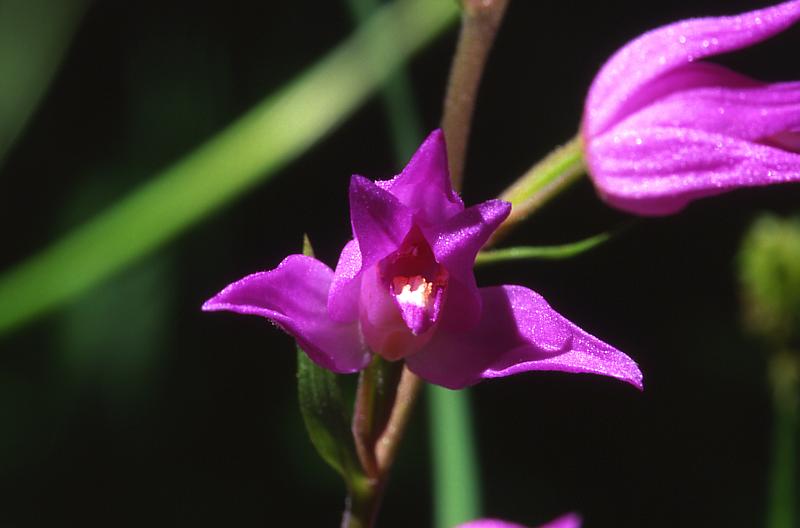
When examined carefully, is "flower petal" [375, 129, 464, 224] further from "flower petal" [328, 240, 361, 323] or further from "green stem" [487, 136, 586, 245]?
"green stem" [487, 136, 586, 245]

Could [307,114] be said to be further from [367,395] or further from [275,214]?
[367,395]

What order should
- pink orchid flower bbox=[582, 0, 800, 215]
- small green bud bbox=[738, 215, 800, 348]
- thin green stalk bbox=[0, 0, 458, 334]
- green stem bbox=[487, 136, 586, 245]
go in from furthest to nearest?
thin green stalk bbox=[0, 0, 458, 334]
small green bud bbox=[738, 215, 800, 348]
green stem bbox=[487, 136, 586, 245]
pink orchid flower bbox=[582, 0, 800, 215]

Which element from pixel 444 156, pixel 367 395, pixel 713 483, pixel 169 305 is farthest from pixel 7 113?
pixel 713 483

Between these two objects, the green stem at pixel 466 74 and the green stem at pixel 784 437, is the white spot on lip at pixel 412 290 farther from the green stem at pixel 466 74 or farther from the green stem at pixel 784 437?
the green stem at pixel 784 437

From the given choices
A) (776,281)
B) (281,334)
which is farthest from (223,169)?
(776,281)

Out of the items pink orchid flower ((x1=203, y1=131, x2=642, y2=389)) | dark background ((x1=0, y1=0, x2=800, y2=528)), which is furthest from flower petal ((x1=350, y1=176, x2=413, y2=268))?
dark background ((x1=0, y1=0, x2=800, y2=528))

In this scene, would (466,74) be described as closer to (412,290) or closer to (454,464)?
(412,290)
